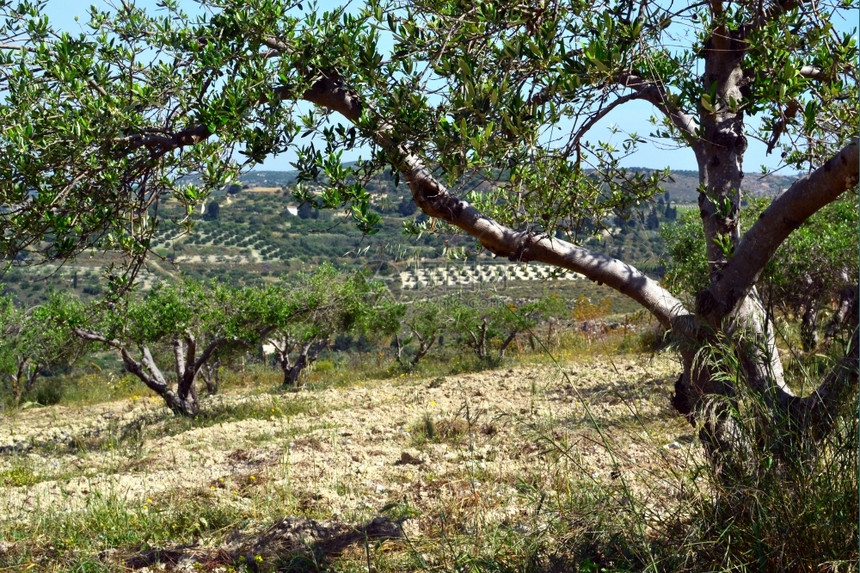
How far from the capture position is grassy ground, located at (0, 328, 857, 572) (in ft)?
8.97

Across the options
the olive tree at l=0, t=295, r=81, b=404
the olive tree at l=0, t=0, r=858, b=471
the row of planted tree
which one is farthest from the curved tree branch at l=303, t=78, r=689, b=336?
the olive tree at l=0, t=295, r=81, b=404

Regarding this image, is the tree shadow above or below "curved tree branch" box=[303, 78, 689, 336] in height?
below

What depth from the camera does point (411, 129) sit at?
330 centimetres

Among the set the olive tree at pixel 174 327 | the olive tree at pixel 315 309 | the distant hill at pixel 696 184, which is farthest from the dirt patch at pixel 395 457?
the olive tree at pixel 315 309

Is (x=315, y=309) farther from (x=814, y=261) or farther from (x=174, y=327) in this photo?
(x=814, y=261)

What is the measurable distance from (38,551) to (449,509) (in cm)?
246

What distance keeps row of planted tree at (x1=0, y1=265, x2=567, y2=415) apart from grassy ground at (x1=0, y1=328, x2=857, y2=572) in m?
1.47

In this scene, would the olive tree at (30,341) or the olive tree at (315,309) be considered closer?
the olive tree at (30,341)

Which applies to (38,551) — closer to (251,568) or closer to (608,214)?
(251,568)

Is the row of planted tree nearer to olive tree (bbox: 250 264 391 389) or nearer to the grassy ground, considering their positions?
olive tree (bbox: 250 264 391 389)

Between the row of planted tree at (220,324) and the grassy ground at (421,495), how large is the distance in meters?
1.47

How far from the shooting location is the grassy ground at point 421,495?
2734 millimetres

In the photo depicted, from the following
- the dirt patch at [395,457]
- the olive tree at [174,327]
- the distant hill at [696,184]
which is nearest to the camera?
the distant hill at [696,184]

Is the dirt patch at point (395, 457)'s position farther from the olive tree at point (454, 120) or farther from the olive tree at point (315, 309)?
the olive tree at point (315, 309)
